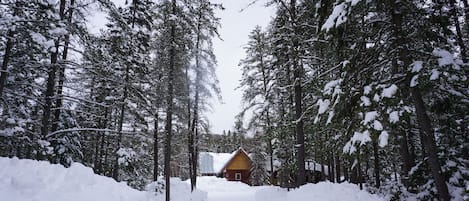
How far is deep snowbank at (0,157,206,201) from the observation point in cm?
537

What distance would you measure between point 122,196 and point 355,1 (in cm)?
682

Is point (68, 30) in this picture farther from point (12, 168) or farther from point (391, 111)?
point (391, 111)

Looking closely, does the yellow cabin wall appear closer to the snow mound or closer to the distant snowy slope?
the snow mound

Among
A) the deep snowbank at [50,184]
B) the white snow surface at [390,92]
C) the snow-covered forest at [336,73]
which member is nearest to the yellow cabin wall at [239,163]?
the snow-covered forest at [336,73]

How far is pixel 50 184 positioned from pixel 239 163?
37.3 meters

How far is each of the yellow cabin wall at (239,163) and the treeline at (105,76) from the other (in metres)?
15.6

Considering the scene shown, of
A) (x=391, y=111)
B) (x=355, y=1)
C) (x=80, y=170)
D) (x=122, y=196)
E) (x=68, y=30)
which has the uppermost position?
(x=68, y=30)

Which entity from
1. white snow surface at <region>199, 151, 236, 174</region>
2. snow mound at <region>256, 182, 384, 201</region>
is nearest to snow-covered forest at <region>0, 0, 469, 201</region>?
snow mound at <region>256, 182, 384, 201</region>

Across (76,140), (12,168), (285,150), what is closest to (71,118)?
(76,140)

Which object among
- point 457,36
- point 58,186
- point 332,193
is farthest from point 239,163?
point 58,186

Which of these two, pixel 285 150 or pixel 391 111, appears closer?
pixel 391 111

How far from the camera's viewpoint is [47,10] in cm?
655

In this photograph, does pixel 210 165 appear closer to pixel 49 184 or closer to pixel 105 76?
pixel 105 76

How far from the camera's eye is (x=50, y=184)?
19.3 ft
